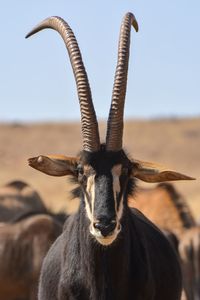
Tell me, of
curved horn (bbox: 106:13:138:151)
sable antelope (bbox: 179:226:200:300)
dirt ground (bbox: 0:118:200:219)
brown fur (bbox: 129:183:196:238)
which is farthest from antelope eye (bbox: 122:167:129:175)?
dirt ground (bbox: 0:118:200:219)

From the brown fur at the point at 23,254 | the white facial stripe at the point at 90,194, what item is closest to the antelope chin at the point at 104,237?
the white facial stripe at the point at 90,194

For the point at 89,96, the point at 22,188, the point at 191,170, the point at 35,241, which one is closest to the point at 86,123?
the point at 89,96

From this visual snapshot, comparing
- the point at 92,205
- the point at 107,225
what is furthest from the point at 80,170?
the point at 107,225

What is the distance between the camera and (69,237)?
33.2 feet

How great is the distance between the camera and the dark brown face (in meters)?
9.05

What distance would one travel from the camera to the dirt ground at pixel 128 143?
68.2 meters

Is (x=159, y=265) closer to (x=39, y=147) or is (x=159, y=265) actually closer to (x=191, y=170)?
(x=191, y=170)

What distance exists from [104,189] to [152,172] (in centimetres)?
83

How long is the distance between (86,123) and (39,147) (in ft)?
210

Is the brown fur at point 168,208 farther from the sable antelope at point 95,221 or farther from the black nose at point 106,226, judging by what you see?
the black nose at point 106,226

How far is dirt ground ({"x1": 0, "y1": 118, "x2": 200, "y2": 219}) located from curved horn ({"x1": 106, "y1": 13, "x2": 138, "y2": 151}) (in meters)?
50.4

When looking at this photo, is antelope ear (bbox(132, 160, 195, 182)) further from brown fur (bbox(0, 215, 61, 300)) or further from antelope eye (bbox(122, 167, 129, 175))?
brown fur (bbox(0, 215, 61, 300))

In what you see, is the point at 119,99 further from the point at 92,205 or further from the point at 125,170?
the point at 92,205

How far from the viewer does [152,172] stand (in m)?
9.93
